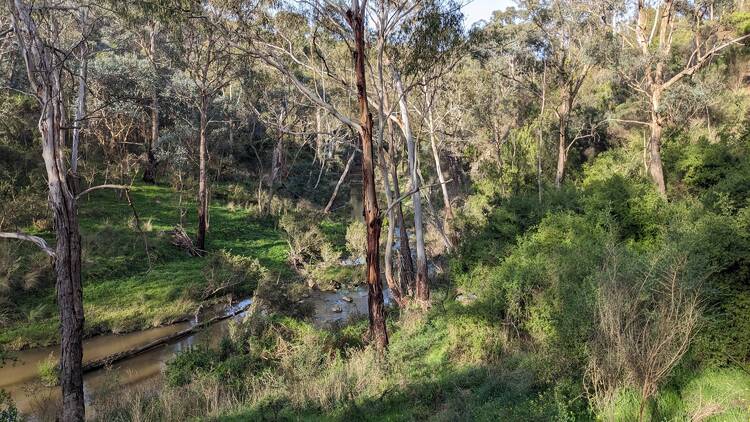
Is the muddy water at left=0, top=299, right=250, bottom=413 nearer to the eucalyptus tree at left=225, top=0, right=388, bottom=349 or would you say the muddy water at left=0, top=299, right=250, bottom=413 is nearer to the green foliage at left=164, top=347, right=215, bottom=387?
the green foliage at left=164, top=347, right=215, bottom=387

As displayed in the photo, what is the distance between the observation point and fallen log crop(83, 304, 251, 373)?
11088 mm

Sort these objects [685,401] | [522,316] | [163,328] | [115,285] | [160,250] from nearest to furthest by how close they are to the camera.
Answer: [685,401] → [522,316] → [163,328] → [115,285] → [160,250]

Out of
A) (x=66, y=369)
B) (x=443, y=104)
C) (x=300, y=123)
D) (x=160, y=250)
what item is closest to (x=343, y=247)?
(x=160, y=250)

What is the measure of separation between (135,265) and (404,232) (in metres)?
9.13

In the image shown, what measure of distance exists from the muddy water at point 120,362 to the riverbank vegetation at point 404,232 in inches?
11.9

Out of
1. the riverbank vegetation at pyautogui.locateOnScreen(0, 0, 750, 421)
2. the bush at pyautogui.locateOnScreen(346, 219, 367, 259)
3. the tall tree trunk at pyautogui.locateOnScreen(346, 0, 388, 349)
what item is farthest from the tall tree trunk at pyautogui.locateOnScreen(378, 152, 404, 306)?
the bush at pyautogui.locateOnScreen(346, 219, 367, 259)

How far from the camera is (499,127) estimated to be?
89.7 ft

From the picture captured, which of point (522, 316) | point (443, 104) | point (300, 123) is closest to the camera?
point (522, 316)

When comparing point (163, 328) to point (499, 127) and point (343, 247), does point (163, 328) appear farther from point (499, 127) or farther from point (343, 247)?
point (499, 127)

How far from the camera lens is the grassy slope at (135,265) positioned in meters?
13.1

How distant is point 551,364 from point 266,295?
7494 mm

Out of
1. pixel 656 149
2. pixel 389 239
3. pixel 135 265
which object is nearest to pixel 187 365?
pixel 389 239

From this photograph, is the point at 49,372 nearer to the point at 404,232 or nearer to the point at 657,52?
the point at 404,232

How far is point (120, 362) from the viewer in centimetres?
1153
